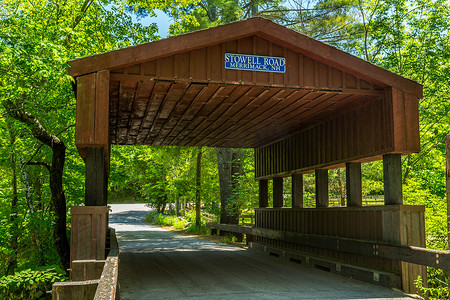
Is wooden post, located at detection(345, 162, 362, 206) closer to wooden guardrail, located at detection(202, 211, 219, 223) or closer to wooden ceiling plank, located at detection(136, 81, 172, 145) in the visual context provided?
wooden ceiling plank, located at detection(136, 81, 172, 145)

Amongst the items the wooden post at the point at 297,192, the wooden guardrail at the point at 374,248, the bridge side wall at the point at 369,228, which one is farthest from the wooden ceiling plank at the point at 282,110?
the wooden guardrail at the point at 374,248

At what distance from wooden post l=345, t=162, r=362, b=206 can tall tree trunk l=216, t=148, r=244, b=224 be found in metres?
9.71

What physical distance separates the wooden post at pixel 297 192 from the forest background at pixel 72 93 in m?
2.93

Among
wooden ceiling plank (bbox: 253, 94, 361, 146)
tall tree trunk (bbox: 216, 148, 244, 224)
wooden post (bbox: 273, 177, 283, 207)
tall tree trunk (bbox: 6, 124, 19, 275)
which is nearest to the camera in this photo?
wooden ceiling plank (bbox: 253, 94, 361, 146)

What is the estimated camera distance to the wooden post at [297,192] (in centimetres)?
1241

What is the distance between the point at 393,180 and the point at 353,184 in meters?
1.72

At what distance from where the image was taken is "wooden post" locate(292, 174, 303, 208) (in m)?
12.4

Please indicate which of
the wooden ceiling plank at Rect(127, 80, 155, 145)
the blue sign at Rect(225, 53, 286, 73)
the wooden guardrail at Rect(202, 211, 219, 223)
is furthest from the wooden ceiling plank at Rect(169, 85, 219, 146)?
the wooden guardrail at Rect(202, 211, 219, 223)

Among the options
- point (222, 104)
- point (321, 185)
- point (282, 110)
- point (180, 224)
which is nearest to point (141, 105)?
point (222, 104)

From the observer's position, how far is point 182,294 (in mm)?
6945

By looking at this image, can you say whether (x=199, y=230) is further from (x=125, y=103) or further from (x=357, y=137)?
(x=357, y=137)

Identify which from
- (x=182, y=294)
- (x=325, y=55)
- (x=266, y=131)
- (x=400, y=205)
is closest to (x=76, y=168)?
(x=266, y=131)

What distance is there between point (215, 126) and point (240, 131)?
3.21ft

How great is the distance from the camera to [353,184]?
9.70 m
